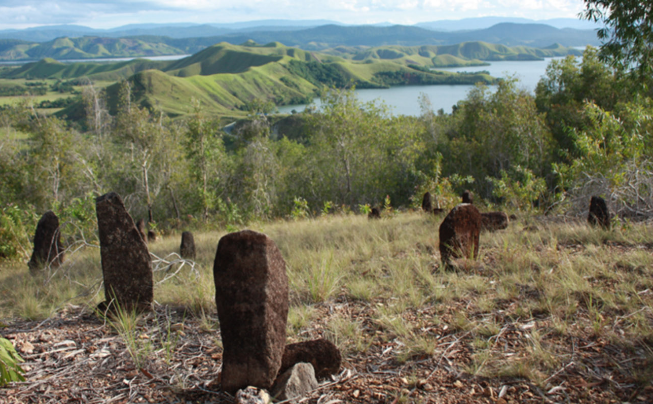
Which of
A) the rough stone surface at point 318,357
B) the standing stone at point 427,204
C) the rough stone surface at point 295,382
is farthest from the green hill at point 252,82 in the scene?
the rough stone surface at point 295,382

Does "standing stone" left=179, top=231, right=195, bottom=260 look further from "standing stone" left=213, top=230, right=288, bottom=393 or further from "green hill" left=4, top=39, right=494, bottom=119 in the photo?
"green hill" left=4, top=39, right=494, bottom=119

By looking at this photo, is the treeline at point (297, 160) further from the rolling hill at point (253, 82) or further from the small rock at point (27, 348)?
the rolling hill at point (253, 82)

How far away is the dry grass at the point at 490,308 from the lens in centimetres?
281

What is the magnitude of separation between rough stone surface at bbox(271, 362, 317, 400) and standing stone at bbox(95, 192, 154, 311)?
2.18 meters

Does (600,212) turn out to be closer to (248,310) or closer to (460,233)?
(460,233)

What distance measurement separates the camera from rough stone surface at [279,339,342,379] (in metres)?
2.90

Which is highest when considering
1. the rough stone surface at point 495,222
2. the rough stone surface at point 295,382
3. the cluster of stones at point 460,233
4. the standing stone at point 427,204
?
the cluster of stones at point 460,233

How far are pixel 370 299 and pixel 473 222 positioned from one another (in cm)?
181

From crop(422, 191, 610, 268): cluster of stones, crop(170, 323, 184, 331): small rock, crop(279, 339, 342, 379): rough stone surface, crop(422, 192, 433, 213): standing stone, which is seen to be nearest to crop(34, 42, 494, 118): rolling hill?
crop(422, 192, 433, 213): standing stone

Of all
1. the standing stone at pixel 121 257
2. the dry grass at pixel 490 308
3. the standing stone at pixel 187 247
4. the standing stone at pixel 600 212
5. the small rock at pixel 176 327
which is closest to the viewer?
the dry grass at pixel 490 308

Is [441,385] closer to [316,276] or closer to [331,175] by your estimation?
[316,276]

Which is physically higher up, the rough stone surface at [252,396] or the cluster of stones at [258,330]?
the cluster of stones at [258,330]

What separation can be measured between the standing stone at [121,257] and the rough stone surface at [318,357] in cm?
208

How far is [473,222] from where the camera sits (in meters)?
5.07
